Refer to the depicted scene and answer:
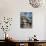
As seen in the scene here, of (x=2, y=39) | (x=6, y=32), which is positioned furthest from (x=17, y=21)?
(x=2, y=39)

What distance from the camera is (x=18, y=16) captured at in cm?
367

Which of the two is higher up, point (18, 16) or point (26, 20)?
point (18, 16)

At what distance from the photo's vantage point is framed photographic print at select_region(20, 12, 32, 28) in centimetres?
366

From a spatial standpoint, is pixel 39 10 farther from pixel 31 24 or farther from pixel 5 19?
pixel 5 19

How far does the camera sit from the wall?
3.63 metres

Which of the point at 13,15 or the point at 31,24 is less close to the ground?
the point at 13,15

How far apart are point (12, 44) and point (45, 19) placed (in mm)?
1287

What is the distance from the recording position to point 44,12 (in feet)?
12.0

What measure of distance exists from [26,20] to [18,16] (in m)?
0.27

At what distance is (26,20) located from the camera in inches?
144

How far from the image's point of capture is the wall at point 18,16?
3627 mm

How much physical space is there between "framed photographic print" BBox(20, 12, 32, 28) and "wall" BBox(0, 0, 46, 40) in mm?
91

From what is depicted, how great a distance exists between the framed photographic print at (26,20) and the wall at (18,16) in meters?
0.09

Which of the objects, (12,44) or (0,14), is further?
(0,14)
